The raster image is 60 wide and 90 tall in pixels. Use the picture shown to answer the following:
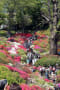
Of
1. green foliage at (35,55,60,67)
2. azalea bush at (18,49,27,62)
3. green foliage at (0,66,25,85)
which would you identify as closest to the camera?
green foliage at (0,66,25,85)

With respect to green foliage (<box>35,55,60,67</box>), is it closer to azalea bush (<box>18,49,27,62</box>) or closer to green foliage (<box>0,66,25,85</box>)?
azalea bush (<box>18,49,27,62</box>)

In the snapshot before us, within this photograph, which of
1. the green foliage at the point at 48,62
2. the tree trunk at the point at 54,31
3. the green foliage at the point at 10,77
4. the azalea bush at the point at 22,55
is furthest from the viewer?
the tree trunk at the point at 54,31

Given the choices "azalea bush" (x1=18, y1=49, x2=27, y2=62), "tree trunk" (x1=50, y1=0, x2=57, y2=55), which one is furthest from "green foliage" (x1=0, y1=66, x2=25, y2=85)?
"tree trunk" (x1=50, y1=0, x2=57, y2=55)

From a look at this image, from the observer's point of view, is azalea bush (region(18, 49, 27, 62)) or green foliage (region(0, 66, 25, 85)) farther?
azalea bush (region(18, 49, 27, 62))

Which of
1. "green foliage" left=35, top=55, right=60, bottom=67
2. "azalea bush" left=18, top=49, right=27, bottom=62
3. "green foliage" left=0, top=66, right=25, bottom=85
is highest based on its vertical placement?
"green foliage" left=0, top=66, right=25, bottom=85

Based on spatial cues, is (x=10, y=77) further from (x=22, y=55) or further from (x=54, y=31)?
(x=54, y=31)

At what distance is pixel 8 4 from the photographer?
40188 mm

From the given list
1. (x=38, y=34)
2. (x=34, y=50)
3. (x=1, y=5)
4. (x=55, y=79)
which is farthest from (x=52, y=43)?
(x=1, y=5)

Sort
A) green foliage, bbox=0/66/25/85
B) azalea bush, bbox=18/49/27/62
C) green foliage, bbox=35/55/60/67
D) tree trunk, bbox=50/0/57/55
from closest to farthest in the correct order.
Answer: green foliage, bbox=0/66/25/85 < green foliage, bbox=35/55/60/67 < azalea bush, bbox=18/49/27/62 < tree trunk, bbox=50/0/57/55

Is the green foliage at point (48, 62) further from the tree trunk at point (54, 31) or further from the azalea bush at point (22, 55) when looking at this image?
the tree trunk at point (54, 31)

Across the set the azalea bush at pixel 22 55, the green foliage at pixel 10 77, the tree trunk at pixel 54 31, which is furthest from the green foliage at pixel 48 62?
the green foliage at pixel 10 77

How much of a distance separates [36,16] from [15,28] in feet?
18.6

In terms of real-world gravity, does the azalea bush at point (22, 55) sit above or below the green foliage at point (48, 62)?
below

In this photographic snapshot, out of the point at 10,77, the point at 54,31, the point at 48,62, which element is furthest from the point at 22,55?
the point at 10,77
